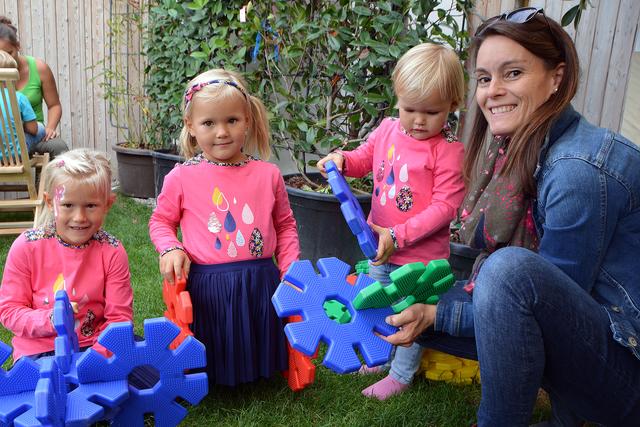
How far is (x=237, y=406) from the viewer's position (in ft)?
6.57

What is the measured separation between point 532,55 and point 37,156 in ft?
11.8

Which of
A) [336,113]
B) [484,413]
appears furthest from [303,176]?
[484,413]

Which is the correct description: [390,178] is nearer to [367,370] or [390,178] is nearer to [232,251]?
[232,251]

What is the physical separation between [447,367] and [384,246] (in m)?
0.59

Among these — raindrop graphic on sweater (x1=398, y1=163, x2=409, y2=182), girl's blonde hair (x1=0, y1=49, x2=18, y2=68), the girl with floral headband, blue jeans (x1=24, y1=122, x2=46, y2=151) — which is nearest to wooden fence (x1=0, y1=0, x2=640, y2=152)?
blue jeans (x1=24, y1=122, x2=46, y2=151)

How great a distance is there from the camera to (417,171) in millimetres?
2055

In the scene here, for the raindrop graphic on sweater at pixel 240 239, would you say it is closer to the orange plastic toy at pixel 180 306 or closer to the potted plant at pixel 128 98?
the orange plastic toy at pixel 180 306

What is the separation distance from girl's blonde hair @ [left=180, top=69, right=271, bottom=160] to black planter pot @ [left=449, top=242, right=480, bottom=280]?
94cm

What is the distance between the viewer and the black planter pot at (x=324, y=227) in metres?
3.03

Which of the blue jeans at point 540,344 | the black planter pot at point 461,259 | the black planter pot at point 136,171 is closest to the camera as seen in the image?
the blue jeans at point 540,344

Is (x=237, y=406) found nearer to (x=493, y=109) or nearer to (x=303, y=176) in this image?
(x=493, y=109)

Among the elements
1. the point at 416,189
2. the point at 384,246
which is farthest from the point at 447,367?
the point at 416,189

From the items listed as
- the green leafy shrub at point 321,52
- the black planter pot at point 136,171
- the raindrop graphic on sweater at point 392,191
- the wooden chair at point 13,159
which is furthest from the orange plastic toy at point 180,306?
the black planter pot at point 136,171

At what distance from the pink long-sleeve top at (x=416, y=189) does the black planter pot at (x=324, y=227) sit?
790 millimetres
